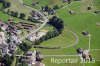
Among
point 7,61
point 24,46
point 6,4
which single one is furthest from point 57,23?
point 7,61

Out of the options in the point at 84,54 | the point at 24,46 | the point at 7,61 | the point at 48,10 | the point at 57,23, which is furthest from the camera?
the point at 48,10

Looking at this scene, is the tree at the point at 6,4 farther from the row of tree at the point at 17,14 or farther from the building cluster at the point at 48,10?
the building cluster at the point at 48,10

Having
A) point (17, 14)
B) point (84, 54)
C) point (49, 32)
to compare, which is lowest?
point (84, 54)

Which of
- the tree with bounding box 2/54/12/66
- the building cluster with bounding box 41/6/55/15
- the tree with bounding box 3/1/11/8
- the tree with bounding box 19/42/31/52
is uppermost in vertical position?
the tree with bounding box 3/1/11/8

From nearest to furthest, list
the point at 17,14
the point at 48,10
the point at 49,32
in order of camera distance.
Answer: the point at 49,32 → the point at 17,14 → the point at 48,10

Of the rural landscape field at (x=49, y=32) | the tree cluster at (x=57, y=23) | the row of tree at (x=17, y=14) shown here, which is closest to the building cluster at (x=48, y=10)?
the rural landscape field at (x=49, y=32)

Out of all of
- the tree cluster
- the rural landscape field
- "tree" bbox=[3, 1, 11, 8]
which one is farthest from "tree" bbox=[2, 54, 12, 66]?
"tree" bbox=[3, 1, 11, 8]

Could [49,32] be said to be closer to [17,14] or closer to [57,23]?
[57,23]

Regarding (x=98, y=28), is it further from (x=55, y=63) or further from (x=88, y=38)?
(x=55, y=63)

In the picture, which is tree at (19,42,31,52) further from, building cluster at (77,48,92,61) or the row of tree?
the row of tree
